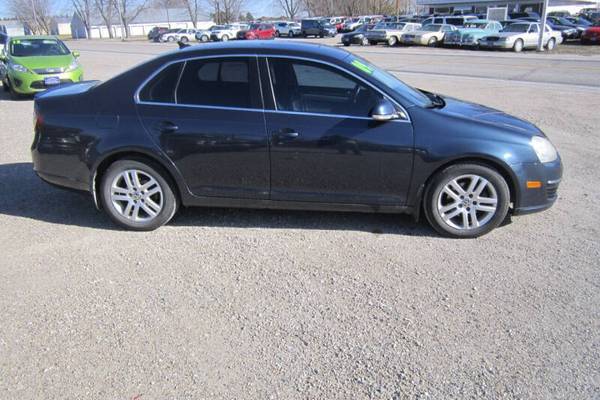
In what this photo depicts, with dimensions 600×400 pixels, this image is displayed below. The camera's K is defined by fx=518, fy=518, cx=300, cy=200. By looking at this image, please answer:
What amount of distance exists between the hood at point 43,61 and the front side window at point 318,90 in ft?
33.5

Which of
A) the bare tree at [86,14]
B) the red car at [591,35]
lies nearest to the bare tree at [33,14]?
the bare tree at [86,14]

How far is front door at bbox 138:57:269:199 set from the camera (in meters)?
4.44

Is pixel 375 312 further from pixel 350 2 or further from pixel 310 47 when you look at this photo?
pixel 350 2

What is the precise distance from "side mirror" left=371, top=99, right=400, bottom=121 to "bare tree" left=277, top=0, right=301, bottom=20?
94.5m

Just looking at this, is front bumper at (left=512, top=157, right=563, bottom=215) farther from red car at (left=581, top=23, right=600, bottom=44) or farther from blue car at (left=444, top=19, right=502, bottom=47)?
red car at (left=581, top=23, right=600, bottom=44)

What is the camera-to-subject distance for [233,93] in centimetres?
452

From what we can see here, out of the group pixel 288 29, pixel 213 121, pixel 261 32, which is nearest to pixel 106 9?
pixel 288 29

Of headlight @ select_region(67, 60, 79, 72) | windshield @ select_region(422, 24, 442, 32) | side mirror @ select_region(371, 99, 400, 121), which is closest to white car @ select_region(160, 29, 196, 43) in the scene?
windshield @ select_region(422, 24, 442, 32)

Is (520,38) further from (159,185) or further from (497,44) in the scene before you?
(159,185)

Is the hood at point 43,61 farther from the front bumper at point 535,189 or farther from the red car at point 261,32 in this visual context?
the red car at point 261,32

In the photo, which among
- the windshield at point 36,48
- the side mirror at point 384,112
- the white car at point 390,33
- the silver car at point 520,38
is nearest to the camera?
the side mirror at point 384,112

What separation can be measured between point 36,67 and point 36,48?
1.50 m

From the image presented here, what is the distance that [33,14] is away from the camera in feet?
308

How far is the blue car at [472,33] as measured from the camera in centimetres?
2984
